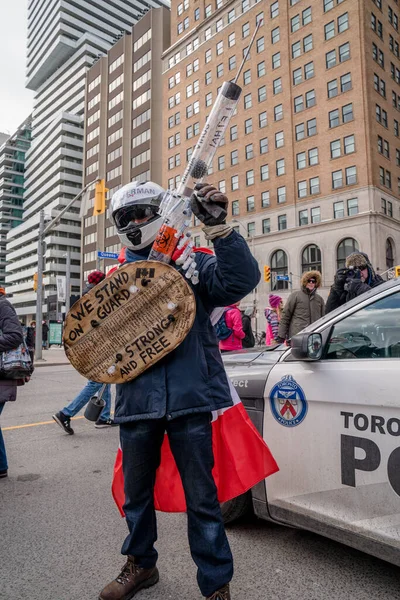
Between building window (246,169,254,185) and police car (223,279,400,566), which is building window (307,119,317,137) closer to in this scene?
building window (246,169,254,185)

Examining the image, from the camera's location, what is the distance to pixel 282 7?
43.3 metres

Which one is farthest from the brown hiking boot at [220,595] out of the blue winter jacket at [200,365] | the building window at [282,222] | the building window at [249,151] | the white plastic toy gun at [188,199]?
the building window at [249,151]

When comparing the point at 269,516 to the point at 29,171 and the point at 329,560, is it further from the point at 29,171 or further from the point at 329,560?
the point at 29,171

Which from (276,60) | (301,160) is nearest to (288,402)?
(301,160)

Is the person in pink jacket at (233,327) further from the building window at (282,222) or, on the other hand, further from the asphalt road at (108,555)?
the building window at (282,222)

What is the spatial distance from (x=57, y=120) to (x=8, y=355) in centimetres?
9181

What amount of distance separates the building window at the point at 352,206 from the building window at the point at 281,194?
22.6 ft

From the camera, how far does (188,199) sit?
2180 mm

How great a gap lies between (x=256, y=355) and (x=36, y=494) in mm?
2231

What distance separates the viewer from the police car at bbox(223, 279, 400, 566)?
82.0 inches

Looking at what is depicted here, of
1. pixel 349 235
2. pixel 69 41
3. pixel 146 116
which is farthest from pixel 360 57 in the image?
pixel 69 41

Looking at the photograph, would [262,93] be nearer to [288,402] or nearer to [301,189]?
[301,189]

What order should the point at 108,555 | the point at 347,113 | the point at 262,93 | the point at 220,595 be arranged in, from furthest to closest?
the point at 262,93
the point at 347,113
the point at 108,555
the point at 220,595

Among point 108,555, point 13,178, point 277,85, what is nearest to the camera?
point 108,555
